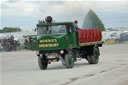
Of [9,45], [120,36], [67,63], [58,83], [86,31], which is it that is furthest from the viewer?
[120,36]

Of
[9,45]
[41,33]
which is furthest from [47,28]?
[9,45]

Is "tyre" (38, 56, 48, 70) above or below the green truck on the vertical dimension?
below

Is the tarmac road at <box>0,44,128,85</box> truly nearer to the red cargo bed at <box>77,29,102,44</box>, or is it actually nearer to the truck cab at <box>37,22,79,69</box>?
the truck cab at <box>37,22,79,69</box>

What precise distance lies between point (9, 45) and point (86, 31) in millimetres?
31371

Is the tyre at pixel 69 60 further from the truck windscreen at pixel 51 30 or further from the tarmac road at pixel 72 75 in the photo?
the truck windscreen at pixel 51 30

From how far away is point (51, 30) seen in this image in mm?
19406

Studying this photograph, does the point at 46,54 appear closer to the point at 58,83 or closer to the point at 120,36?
the point at 58,83

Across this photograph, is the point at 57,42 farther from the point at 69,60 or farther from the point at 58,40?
the point at 69,60

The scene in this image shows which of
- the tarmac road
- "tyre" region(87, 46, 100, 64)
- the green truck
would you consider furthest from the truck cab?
"tyre" region(87, 46, 100, 64)

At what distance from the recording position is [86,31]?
20.9 metres

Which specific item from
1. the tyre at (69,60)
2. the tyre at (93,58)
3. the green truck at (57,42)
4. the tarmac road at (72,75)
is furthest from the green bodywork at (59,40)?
the tyre at (93,58)

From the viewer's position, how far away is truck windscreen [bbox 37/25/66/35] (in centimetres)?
1933

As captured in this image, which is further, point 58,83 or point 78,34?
point 78,34

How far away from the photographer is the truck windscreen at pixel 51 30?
1933 cm
